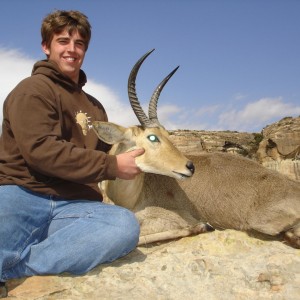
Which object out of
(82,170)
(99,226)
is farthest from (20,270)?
(82,170)

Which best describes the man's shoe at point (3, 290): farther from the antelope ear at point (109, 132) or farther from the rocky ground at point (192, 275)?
the antelope ear at point (109, 132)

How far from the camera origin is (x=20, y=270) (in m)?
4.31

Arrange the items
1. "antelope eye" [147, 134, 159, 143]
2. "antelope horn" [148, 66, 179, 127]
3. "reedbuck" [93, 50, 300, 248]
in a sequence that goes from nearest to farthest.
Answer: "reedbuck" [93, 50, 300, 248], "antelope eye" [147, 134, 159, 143], "antelope horn" [148, 66, 179, 127]

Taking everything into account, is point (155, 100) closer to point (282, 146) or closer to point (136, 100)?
point (136, 100)

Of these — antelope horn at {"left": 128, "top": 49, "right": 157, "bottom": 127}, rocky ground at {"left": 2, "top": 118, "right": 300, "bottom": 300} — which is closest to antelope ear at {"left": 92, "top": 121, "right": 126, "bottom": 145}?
antelope horn at {"left": 128, "top": 49, "right": 157, "bottom": 127}

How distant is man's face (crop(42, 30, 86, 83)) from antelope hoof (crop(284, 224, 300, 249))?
3.57 meters

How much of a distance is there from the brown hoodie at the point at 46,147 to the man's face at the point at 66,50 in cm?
16

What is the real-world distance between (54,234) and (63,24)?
2419 millimetres

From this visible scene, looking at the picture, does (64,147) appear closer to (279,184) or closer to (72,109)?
(72,109)

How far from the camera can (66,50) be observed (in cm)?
497

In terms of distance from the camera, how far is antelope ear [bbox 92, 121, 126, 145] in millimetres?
5434

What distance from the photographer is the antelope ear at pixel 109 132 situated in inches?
214

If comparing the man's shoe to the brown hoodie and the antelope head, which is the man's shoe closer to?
the brown hoodie

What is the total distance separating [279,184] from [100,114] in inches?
110
